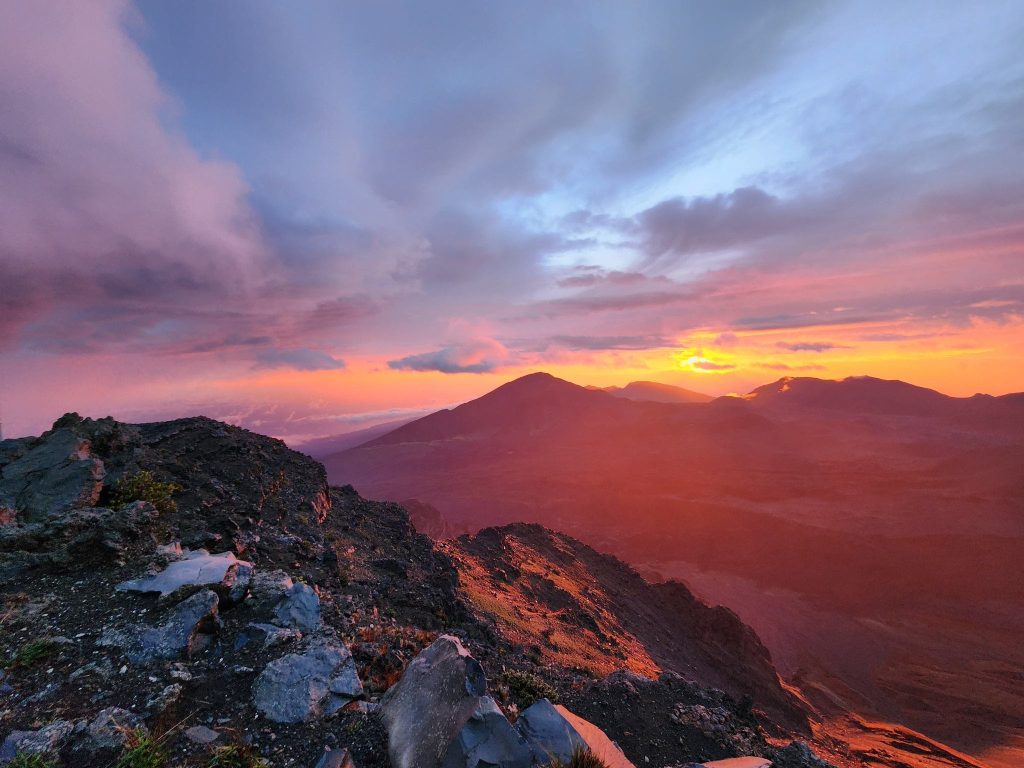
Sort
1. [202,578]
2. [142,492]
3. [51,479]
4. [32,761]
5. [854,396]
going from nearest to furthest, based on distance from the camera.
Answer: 1. [32,761]
2. [202,578]
3. [51,479]
4. [142,492]
5. [854,396]

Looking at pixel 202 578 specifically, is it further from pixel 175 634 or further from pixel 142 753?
pixel 142 753

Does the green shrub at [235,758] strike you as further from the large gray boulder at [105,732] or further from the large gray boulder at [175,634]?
the large gray boulder at [175,634]

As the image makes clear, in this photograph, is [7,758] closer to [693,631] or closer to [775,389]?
[693,631]

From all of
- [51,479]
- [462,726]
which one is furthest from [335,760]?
[51,479]

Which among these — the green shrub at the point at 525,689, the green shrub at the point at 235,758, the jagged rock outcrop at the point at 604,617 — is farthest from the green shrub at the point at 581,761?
the jagged rock outcrop at the point at 604,617

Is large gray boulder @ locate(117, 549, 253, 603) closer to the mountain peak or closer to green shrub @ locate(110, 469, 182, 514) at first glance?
green shrub @ locate(110, 469, 182, 514)

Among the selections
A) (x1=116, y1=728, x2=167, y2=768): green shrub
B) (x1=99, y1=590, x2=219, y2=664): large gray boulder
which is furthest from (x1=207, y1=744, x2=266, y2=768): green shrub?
(x1=99, y1=590, x2=219, y2=664): large gray boulder

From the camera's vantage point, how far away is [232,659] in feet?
21.0

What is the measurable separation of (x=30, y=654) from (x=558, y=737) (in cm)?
716

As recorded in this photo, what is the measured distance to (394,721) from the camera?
5688 millimetres

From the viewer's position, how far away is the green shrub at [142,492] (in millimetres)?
10234

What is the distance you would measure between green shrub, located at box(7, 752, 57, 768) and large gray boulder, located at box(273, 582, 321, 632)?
2866mm

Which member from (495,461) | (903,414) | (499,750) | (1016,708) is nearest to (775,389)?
(903,414)

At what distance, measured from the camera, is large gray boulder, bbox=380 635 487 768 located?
5230 mm
